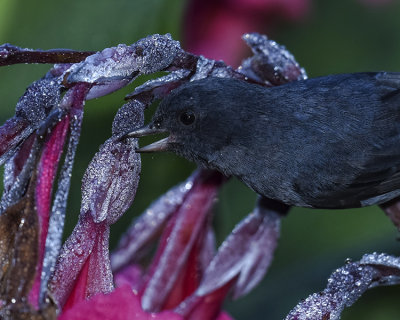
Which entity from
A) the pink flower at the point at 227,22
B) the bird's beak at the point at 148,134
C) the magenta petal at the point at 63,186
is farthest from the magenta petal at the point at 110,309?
the pink flower at the point at 227,22

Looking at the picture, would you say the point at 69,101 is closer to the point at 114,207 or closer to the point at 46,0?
the point at 114,207

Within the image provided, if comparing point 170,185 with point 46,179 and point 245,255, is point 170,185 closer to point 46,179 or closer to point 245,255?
point 245,255

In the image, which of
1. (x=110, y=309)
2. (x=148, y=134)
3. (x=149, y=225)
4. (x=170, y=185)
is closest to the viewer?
(x=110, y=309)

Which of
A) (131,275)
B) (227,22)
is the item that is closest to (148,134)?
(131,275)

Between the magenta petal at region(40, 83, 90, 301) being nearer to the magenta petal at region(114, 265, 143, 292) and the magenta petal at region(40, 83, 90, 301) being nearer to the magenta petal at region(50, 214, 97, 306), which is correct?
the magenta petal at region(50, 214, 97, 306)

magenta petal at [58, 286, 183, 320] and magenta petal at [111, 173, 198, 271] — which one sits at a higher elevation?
magenta petal at [111, 173, 198, 271]

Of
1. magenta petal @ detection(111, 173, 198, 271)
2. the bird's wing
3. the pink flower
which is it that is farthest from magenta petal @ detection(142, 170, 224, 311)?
the pink flower
